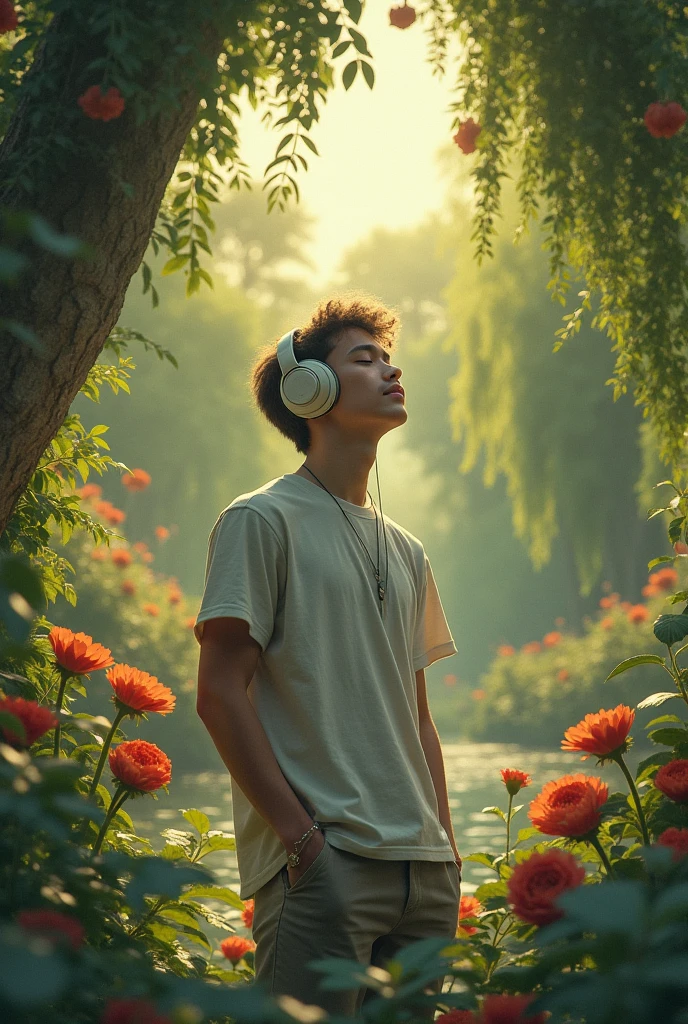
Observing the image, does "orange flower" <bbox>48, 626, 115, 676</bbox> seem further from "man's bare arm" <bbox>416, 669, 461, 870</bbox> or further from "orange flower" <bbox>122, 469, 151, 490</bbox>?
Result: "orange flower" <bbox>122, 469, 151, 490</bbox>

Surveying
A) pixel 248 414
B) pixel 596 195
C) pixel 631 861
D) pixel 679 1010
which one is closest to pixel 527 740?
pixel 248 414

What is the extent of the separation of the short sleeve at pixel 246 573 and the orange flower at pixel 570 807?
1.80 feet

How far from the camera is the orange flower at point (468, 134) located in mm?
3008

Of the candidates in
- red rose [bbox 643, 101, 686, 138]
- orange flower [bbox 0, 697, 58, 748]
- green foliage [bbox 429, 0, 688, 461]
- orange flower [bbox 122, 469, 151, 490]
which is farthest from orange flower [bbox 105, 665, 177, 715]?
red rose [bbox 643, 101, 686, 138]

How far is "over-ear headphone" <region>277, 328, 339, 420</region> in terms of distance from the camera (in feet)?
6.68

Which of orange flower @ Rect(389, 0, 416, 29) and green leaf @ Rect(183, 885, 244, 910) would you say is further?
orange flower @ Rect(389, 0, 416, 29)

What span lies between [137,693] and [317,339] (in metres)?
0.89

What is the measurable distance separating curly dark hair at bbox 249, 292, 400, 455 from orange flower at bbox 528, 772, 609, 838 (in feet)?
3.10

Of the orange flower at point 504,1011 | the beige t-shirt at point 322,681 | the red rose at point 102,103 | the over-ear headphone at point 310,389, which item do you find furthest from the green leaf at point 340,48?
the orange flower at point 504,1011

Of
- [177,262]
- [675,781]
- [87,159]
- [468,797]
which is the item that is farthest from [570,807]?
[468,797]

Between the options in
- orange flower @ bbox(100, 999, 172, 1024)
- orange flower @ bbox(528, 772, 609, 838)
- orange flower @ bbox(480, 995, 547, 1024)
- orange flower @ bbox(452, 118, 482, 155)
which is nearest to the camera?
orange flower @ bbox(100, 999, 172, 1024)

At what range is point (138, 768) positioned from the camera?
1659mm

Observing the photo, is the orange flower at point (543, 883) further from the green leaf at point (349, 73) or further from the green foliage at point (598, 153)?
the green foliage at point (598, 153)

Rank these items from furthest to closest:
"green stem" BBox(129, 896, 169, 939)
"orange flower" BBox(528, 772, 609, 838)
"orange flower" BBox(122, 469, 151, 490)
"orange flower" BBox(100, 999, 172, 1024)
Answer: "orange flower" BBox(122, 469, 151, 490) → "green stem" BBox(129, 896, 169, 939) → "orange flower" BBox(528, 772, 609, 838) → "orange flower" BBox(100, 999, 172, 1024)
